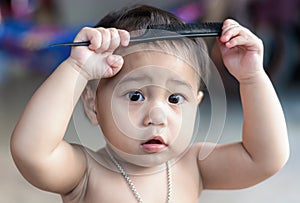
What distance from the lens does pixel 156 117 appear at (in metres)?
0.72

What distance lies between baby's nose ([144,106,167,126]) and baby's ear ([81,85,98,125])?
0.26 feet

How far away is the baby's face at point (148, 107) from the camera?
73 centimetres

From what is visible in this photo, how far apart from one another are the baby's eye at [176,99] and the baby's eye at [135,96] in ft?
0.11

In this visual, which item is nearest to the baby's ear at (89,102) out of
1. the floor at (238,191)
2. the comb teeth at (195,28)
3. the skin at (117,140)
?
the skin at (117,140)

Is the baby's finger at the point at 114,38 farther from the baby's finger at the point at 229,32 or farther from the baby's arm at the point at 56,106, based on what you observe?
the baby's finger at the point at 229,32

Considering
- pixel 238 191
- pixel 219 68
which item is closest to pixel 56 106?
pixel 238 191

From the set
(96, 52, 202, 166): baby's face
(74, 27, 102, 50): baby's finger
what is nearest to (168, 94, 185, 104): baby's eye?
(96, 52, 202, 166): baby's face

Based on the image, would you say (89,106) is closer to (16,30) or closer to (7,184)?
(7,184)

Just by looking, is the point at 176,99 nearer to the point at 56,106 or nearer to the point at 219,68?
the point at 56,106

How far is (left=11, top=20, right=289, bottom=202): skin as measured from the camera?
0.72 metres

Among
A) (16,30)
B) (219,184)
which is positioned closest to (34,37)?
(16,30)

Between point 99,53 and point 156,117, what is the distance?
3.8 inches

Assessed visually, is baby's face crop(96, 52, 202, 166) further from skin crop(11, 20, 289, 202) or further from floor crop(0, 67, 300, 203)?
floor crop(0, 67, 300, 203)

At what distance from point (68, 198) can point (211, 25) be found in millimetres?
276
